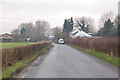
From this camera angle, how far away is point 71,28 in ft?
476

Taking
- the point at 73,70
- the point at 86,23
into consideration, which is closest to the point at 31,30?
the point at 86,23

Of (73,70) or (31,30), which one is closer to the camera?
(73,70)

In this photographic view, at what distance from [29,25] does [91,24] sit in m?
36.3

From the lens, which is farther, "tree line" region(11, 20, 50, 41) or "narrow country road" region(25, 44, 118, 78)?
"tree line" region(11, 20, 50, 41)

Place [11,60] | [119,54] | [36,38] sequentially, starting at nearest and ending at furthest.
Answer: [11,60] < [119,54] < [36,38]

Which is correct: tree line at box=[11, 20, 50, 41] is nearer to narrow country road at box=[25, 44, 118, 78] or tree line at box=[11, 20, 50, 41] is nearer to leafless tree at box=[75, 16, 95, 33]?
leafless tree at box=[75, 16, 95, 33]

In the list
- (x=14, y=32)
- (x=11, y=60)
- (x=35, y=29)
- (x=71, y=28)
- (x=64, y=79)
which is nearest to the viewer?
(x=64, y=79)

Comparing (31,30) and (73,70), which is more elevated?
(31,30)

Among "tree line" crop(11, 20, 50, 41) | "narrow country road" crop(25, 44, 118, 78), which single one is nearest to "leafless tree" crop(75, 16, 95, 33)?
"tree line" crop(11, 20, 50, 41)

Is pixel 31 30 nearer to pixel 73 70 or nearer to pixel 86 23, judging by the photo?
pixel 86 23

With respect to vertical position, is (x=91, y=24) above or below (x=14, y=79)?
above

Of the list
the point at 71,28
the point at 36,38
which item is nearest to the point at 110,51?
the point at 36,38

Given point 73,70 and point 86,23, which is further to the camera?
point 86,23

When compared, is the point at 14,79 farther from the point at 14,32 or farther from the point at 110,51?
the point at 14,32
